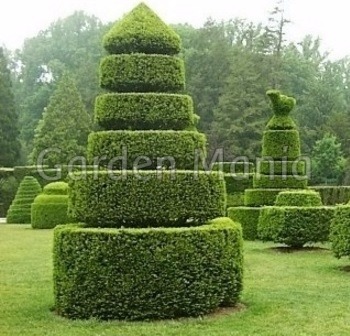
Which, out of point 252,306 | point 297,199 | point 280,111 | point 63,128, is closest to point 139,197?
point 252,306

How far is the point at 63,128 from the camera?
46594 millimetres

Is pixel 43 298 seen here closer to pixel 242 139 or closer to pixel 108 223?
pixel 108 223

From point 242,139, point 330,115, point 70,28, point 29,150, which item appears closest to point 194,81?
point 242,139

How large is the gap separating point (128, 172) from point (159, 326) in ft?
6.69

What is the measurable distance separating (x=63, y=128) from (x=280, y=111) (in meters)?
27.0

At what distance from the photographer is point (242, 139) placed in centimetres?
4684

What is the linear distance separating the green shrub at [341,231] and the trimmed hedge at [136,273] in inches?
221

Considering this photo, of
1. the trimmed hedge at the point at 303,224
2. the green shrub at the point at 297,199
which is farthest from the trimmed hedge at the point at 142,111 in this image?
the green shrub at the point at 297,199

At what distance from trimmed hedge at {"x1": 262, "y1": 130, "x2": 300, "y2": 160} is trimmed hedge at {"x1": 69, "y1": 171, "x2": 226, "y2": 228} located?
40.7 feet

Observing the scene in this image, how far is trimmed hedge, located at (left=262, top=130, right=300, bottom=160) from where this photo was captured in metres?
21.5

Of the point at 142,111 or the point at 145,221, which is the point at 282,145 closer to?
the point at 142,111

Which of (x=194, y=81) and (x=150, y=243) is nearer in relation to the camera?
(x=150, y=243)

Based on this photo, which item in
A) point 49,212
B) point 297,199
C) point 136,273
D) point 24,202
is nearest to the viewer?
point 136,273

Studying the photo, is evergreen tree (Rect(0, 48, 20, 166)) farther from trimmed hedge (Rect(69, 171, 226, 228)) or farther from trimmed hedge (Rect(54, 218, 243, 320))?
trimmed hedge (Rect(54, 218, 243, 320))
